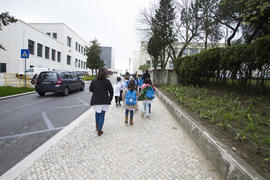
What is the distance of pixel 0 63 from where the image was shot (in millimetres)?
22625

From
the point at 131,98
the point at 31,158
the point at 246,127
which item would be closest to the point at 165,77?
the point at 131,98

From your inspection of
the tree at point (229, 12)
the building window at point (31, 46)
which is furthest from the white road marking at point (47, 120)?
the building window at point (31, 46)

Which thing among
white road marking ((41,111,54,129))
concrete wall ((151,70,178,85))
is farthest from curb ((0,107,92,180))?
concrete wall ((151,70,178,85))

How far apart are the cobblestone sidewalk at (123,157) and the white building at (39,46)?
25703mm

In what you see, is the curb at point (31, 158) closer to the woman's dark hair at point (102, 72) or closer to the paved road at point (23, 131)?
the paved road at point (23, 131)

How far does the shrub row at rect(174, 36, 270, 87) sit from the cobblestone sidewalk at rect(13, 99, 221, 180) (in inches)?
148

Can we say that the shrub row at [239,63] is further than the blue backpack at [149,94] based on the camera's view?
No

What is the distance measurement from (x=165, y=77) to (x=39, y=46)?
2747 centimetres

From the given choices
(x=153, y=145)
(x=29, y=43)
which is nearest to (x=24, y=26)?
(x=29, y=43)

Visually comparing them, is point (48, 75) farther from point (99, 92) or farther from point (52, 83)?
point (99, 92)

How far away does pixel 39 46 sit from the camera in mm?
28250

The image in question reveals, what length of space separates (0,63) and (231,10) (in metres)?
32.0

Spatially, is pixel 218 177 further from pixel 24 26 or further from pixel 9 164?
pixel 24 26

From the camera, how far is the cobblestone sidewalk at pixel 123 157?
85.7 inches
